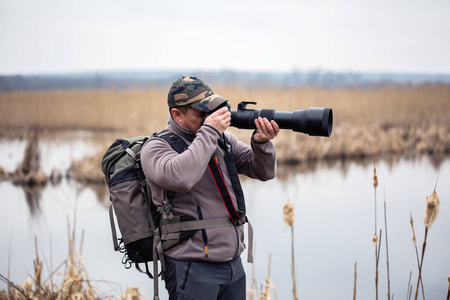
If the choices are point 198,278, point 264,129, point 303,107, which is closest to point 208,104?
point 264,129

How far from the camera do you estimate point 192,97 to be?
1.19 meters

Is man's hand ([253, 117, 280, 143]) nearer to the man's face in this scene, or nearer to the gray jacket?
the gray jacket

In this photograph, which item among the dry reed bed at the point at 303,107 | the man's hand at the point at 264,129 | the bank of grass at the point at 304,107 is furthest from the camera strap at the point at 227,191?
the bank of grass at the point at 304,107

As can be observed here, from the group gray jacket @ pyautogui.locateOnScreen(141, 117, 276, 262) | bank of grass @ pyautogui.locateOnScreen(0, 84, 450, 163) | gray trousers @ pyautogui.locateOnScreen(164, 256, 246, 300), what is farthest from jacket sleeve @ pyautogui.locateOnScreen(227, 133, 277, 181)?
bank of grass @ pyautogui.locateOnScreen(0, 84, 450, 163)

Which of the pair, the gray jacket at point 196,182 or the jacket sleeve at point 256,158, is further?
the jacket sleeve at point 256,158

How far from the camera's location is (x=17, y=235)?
5.15 metres

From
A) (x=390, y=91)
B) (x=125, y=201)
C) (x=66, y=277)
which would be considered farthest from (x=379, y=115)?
(x=125, y=201)

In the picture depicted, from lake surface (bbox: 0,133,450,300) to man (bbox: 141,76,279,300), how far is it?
2446mm

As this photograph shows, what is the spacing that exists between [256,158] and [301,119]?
0.56 feet

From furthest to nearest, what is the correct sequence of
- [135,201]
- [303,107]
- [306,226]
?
[303,107] < [306,226] < [135,201]

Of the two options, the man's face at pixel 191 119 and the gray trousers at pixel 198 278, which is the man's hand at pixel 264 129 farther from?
the gray trousers at pixel 198 278

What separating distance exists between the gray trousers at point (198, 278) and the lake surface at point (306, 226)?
2.41 meters

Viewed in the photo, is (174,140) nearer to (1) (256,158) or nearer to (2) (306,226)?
(1) (256,158)

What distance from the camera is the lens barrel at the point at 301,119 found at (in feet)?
4.10
